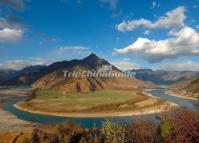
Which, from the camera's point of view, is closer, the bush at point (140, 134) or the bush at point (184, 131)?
the bush at point (184, 131)

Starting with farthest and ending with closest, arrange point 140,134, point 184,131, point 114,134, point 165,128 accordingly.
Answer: point 165,128
point 140,134
point 114,134
point 184,131

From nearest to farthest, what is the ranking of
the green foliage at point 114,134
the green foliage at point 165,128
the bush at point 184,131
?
the bush at point 184,131
the green foliage at point 114,134
the green foliage at point 165,128

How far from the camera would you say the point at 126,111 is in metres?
198

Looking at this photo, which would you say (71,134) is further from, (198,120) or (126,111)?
(126,111)

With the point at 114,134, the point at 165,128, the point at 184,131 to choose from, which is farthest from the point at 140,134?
the point at 184,131

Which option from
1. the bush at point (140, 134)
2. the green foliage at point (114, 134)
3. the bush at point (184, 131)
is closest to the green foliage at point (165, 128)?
the bush at point (184, 131)

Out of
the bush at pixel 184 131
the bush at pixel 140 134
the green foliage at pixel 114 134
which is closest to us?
the bush at pixel 184 131

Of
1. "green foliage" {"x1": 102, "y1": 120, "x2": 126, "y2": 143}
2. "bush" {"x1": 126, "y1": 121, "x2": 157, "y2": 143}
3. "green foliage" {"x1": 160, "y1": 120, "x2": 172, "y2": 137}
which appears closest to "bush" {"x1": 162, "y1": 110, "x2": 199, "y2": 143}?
"green foliage" {"x1": 160, "y1": 120, "x2": 172, "y2": 137}

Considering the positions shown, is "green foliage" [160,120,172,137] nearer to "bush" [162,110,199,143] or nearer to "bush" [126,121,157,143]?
"bush" [162,110,199,143]

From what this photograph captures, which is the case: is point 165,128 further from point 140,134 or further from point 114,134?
point 114,134

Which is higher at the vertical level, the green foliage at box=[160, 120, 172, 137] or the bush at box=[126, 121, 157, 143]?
the green foliage at box=[160, 120, 172, 137]

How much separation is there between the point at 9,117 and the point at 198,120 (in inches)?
4786

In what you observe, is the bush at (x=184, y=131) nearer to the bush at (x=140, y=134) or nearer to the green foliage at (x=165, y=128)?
the green foliage at (x=165, y=128)

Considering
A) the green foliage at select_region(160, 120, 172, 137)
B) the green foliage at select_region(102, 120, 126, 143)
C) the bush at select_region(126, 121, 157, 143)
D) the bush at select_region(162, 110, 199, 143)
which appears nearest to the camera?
the bush at select_region(162, 110, 199, 143)
